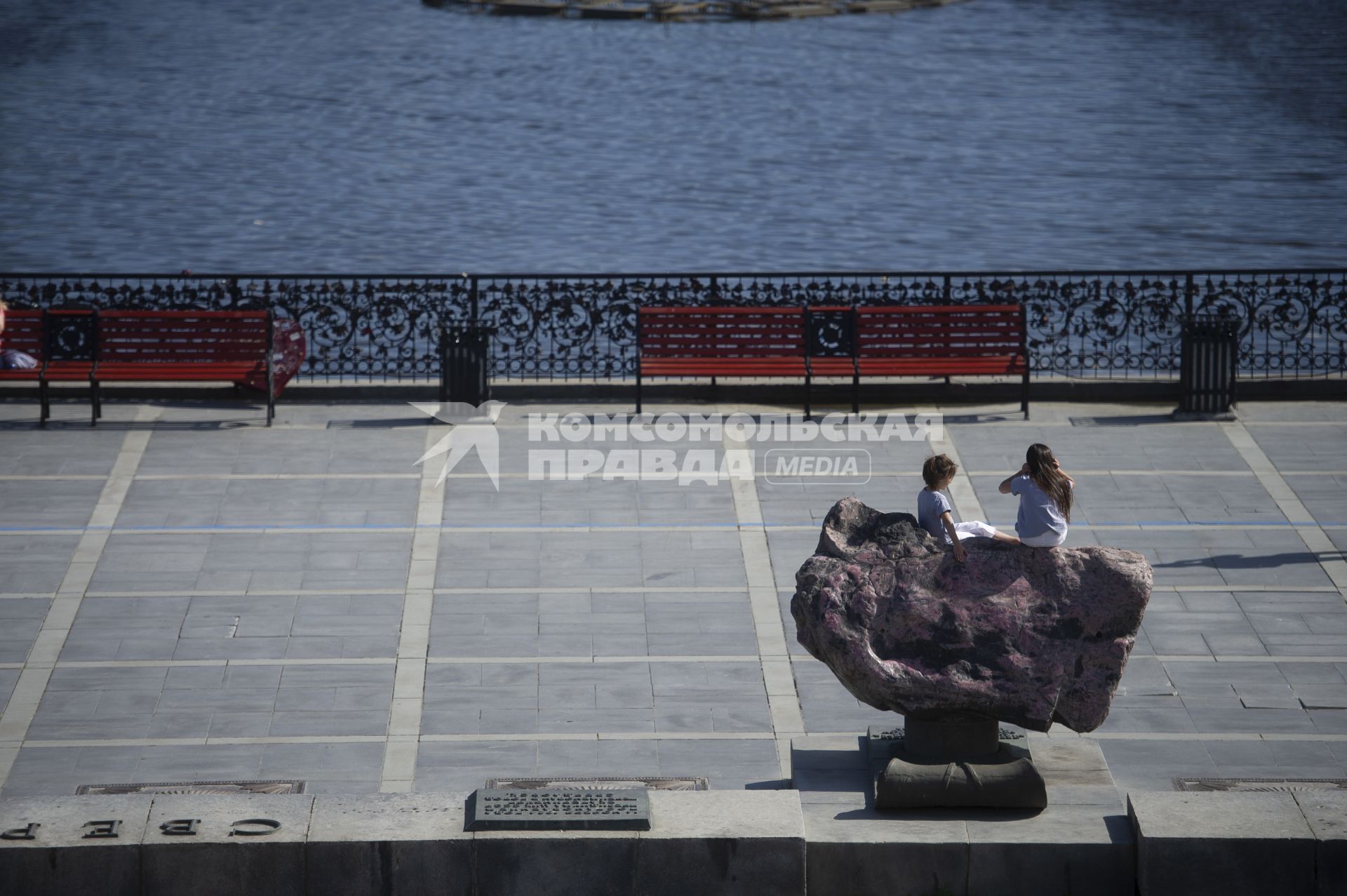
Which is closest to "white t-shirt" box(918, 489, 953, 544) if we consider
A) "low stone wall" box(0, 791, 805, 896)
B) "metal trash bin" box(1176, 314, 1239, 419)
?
"low stone wall" box(0, 791, 805, 896)

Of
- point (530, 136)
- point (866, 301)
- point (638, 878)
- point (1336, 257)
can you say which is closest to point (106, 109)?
point (530, 136)

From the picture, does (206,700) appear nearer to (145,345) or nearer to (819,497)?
(819,497)

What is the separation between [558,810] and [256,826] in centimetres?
143

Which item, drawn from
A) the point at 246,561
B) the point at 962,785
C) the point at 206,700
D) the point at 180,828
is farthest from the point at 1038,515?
the point at 246,561

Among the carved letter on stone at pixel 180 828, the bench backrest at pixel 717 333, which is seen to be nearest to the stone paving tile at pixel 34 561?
the carved letter on stone at pixel 180 828

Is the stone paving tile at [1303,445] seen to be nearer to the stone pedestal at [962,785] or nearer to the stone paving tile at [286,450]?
the stone pedestal at [962,785]

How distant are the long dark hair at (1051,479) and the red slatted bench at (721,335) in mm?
8155

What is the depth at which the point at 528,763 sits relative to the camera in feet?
33.3

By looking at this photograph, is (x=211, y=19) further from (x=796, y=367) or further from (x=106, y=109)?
(x=796, y=367)

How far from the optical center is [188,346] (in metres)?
16.8

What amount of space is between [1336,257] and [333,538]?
34.5m

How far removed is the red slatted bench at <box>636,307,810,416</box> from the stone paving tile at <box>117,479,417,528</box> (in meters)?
3.26

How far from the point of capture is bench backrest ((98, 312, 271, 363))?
16625mm

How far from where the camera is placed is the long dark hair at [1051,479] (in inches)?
348
